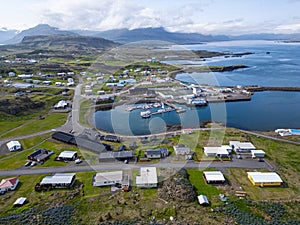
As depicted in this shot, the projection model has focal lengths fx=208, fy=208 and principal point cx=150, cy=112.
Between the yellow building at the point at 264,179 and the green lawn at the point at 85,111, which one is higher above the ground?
the green lawn at the point at 85,111

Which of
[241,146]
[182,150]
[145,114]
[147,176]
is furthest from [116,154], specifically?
[145,114]

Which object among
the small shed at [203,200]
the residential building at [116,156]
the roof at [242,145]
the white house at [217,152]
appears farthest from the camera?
the roof at [242,145]

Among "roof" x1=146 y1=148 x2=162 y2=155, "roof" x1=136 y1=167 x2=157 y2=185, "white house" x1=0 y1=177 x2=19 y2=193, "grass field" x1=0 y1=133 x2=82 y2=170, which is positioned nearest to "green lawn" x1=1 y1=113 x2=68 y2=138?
"grass field" x1=0 y1=133 x2=82 y2=170

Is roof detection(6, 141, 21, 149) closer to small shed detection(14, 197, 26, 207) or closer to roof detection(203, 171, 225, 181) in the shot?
small shed detection(14, 197, 26, 207)

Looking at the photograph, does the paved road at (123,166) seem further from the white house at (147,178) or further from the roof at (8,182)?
the roof at (8,182)

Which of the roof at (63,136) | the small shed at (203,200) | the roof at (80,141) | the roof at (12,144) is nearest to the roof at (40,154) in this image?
the roof at (63,136)

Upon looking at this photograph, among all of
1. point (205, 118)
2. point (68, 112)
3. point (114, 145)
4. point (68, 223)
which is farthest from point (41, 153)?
point (205, 118)

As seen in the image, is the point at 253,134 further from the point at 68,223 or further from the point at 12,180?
the point at 12,180
